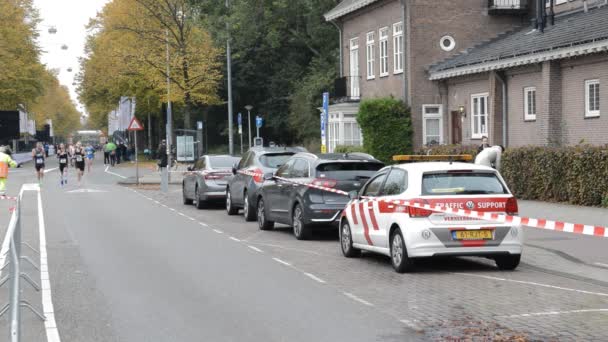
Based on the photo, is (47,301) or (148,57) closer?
(47,301)

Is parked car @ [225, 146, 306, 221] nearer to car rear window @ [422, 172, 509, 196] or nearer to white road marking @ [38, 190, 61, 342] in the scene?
white road marking @ [38, 190, 61, 342]

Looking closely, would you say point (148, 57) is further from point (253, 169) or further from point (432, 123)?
point (253, 169)

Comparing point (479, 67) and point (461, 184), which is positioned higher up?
point (479, 67)

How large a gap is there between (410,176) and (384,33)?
28.3 m

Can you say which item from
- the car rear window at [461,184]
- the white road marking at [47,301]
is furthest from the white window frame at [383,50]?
the car rear window at [461,184]

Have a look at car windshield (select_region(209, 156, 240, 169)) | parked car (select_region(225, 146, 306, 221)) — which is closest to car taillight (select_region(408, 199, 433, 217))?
parked car (select_region(225, 146, 306, 221))

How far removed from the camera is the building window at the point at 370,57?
42.0 meters

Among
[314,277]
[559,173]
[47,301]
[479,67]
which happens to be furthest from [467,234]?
[479,67]

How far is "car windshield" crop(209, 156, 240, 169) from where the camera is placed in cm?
2650

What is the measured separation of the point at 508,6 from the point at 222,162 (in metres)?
16.5

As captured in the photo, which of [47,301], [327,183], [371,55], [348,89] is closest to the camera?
[47,301]

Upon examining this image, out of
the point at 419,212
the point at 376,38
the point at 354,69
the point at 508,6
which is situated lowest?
the point at 419,212

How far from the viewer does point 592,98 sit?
92.0 feet

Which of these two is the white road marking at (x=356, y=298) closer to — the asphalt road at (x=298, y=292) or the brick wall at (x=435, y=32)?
the asphalt road at (x=298, y=292)
